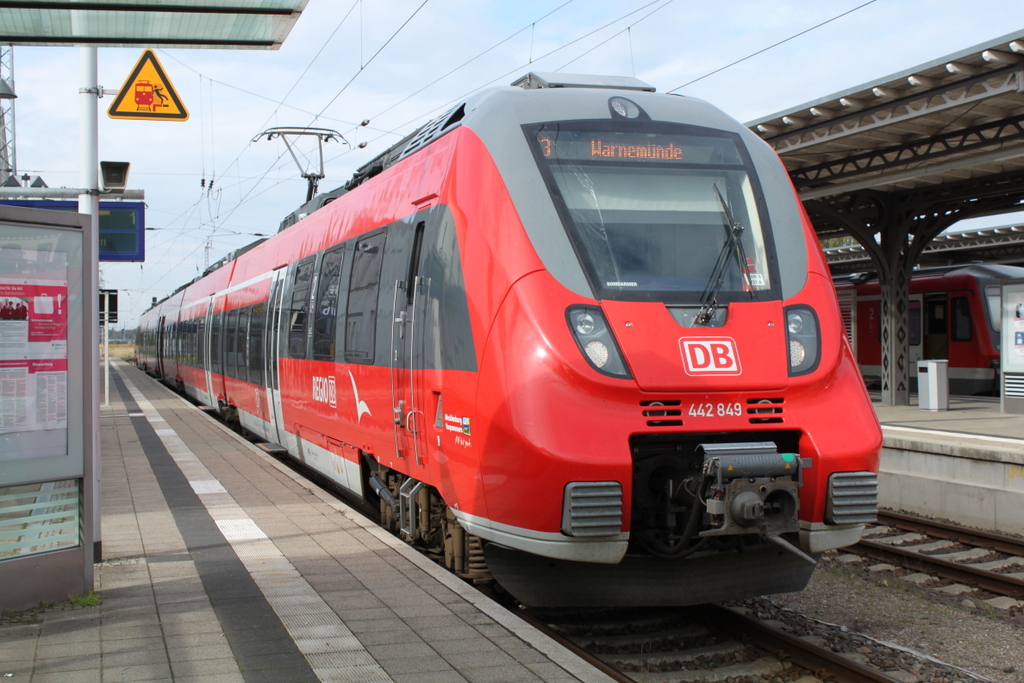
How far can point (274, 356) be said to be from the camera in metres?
11.4

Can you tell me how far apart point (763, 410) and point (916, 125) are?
333 inches

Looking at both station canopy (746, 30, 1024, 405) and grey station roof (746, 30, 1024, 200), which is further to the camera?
station canopy (746, 30, 1024, 405)

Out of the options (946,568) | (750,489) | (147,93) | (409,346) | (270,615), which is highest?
(147,93)

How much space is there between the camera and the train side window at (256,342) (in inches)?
499

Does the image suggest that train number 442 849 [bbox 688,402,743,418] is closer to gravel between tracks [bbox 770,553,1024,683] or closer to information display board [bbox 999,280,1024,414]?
gravel between tracks [bbox 770,553,1024,683]

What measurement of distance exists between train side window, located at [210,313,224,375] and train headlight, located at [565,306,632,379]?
13544 mm

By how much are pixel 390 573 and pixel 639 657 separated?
174cm

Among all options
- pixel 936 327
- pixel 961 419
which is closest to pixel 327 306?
pixel 961 419

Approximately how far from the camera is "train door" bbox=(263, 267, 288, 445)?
37.0 feet

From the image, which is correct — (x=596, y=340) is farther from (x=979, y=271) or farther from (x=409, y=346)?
(x=979, y=271)

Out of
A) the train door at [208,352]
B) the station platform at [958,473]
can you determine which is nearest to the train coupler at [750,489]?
the station platform at [958,473]

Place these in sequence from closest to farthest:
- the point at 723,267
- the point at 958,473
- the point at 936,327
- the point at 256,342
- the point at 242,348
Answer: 1. the point at 723,267
2. the point at 958,473
3. the point at 256,342
4. the point at 242,348
5. the point at 936,327

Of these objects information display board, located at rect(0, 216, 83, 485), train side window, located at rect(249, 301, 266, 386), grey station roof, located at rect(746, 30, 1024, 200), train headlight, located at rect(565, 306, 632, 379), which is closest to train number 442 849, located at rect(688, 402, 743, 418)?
train headlight, located at rect(565, 306, 632, 379)

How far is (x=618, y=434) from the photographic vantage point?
4773 millimetres
